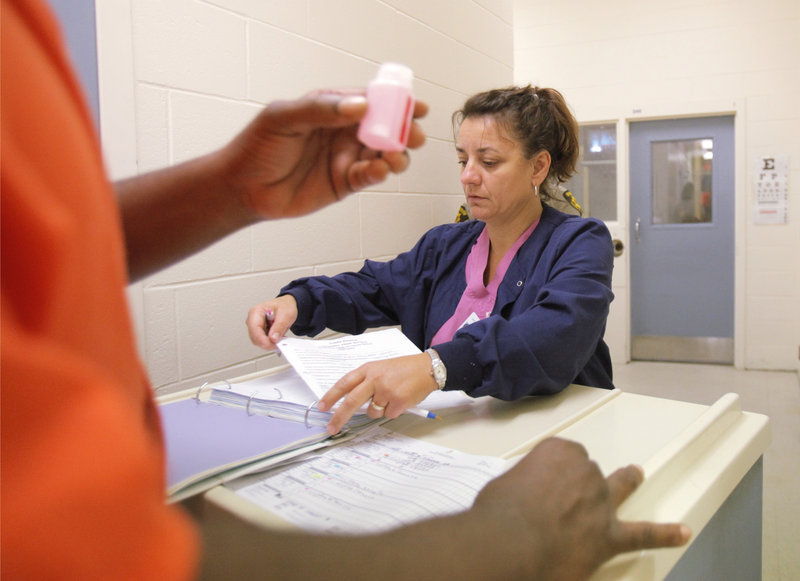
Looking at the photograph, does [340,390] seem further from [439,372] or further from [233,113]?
[233,113]

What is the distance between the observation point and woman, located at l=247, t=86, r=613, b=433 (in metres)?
0.97

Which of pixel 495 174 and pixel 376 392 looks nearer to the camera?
pixel 376 392

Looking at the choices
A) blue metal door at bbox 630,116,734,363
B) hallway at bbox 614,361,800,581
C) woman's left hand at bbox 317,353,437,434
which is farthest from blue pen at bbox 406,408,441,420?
blue metal door at bbox 630,116,734,363

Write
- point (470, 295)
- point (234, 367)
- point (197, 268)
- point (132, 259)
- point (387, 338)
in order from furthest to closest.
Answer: point (234, 367), point (197, 268), point (470, 295), point (387, 338), point (132, 259)

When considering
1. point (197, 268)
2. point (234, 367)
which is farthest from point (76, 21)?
point (234, 367)

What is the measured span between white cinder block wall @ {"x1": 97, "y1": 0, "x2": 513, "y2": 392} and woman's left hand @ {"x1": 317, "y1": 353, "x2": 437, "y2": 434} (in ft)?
1.70

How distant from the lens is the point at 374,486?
27.0 inches

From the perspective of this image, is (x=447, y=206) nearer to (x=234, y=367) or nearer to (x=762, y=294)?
(x=234, y=367)

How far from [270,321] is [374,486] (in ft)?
2.30

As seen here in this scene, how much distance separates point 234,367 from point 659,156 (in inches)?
149

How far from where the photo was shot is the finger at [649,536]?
0.51 metres

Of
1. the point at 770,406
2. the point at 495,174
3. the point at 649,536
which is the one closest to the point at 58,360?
the point at 649,536

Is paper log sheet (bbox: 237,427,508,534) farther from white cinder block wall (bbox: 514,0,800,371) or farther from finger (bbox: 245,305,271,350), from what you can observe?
white cinder block wall (bbox: 514,0,800,371)

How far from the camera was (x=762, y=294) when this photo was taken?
4.15 m
